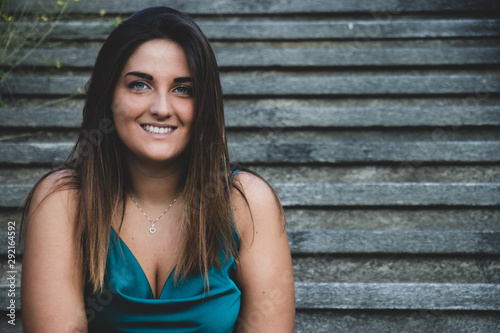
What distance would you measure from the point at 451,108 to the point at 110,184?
5.66ft

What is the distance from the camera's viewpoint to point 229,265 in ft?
5.38

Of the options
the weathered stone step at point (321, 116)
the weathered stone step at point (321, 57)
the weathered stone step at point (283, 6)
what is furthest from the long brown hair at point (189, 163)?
the weathered stone step at point (283, 6)

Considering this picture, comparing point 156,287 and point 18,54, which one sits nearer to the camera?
point 156,287

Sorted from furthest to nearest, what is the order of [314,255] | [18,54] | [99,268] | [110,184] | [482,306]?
[18,54] → [314,255] → [482,306] → [110,184] → [99,268]

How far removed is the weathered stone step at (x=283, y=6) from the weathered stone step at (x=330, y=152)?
3.32ft

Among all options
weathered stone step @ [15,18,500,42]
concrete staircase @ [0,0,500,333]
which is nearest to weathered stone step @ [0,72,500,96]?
concrete staircase @ [0,0,500,333]

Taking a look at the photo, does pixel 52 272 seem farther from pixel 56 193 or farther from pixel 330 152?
pixel 330 152

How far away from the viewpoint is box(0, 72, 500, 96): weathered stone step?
2.72 m

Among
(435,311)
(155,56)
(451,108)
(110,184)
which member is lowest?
(435,311)

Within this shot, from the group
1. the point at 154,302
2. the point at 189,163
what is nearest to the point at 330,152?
the point at 189,163

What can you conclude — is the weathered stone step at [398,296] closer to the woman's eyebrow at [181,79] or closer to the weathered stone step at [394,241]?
the weathered stone step at [394,241]

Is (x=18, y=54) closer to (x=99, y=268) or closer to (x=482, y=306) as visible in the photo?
(x=99, y=268)

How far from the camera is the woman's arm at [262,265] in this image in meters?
1.63

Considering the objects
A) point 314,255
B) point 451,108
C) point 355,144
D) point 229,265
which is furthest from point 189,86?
point 451,108
